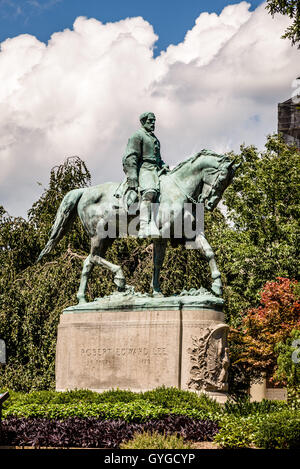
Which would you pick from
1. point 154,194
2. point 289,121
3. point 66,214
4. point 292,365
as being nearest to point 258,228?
point 292,365

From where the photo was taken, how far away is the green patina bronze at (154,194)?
50.1 feet

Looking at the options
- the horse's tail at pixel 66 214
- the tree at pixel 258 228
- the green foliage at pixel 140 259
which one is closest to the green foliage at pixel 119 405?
the horse's tail at pixel 66 214

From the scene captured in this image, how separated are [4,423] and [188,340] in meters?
3.93

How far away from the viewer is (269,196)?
31.7 metres

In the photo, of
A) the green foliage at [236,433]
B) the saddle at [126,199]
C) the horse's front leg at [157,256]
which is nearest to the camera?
the green foliage at [236,433]

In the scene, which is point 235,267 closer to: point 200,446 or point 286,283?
point 286,283

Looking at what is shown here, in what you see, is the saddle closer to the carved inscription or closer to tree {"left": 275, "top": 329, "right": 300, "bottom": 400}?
the carved inscription

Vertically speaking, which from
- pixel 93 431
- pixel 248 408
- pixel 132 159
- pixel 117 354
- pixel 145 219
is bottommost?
pixel 93 431

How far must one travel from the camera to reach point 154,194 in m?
15.3

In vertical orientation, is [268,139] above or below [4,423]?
above

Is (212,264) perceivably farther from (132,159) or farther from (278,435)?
(278,435)

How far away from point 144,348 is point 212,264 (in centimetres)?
219

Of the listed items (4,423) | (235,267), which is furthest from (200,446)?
(235,267)

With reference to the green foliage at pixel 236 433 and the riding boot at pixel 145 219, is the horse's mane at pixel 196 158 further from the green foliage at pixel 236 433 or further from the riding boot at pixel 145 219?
the green foliage at pixel 236 433
